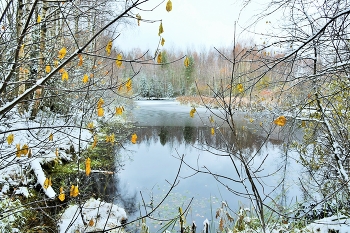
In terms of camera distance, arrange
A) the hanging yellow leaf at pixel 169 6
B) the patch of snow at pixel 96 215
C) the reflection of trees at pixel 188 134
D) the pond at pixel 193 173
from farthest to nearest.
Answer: the reflection of trees at pixel 188 134 < the pond at pixel 193 173 < the patch of snow at pixel 96 215 < the hanging yellow leaf at pixel 169 6

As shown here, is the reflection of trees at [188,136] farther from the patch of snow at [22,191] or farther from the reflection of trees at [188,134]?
the patch of snow at [22,191]

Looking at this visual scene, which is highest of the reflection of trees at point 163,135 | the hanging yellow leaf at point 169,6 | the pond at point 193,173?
the hanging yellow leaf at point 169,6

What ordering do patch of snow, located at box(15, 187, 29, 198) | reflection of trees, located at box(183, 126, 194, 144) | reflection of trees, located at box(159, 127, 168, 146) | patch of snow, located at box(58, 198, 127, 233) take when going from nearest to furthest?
patch of snow, located at box(58, 198, 127, 233) < patch of snow, located at box(15, 187, 29, 198) < reflection of trees, located at box(183, 126, 194, 144) < reflection of trees, located at box(159, 127, 168, 146)

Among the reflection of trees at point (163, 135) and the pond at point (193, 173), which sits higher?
the reflection of trees at point (163, 135)

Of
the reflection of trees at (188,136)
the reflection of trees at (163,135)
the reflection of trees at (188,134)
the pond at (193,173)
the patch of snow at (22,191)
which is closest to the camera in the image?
the patch of snow at (22,191)

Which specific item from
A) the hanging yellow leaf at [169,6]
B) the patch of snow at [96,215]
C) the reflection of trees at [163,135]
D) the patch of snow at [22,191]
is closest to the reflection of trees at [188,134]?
the reflection of trees at [163,135]

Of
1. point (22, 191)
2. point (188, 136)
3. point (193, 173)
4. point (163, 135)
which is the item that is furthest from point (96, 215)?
point (163, 135)

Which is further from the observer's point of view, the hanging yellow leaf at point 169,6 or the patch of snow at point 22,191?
the patch of snow at point 22,191

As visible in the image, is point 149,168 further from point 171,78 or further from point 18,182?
point 171,78

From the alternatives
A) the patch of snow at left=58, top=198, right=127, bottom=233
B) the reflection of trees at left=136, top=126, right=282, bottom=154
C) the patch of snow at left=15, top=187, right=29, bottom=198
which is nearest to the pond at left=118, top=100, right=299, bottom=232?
the reflection of trees at left=136, top=126, right=282, bottom=154

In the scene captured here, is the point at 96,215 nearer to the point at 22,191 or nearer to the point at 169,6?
the point at 22,191

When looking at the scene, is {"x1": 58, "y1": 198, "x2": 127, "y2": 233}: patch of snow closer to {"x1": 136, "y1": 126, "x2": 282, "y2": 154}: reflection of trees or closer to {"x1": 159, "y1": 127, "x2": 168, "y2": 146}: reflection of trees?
{"x1": 136, "y1": 126, "x2": 282, "y2": 154}: reflection of trees

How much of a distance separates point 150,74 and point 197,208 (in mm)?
36646

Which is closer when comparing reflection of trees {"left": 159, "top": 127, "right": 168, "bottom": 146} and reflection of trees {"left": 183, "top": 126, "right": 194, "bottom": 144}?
reflection of trees {"left": 183, "top": 126, "right": 194, "bottom": 144}
